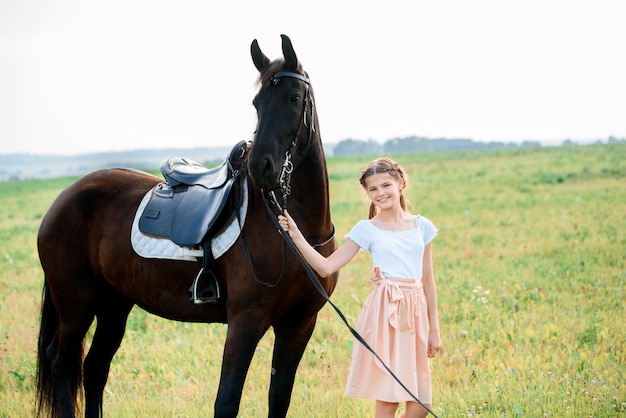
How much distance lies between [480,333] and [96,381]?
3964mm

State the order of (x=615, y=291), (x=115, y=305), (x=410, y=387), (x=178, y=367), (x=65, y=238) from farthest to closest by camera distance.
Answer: (x=615, y=291), (x=178, y=367), (x=115, y=305), (x=65, y=238), (x=410, y=387)

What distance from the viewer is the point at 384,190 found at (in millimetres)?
3535

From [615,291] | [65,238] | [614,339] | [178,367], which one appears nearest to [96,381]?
[65,238]

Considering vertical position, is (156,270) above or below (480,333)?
above

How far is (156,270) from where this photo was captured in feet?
12.7

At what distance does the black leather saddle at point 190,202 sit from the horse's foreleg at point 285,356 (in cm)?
78

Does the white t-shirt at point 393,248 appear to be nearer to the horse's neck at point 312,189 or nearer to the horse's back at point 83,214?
the horse's neck at point 312,189

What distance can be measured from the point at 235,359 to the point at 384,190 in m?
1.30

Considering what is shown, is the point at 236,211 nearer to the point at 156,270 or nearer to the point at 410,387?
the point at 156,270

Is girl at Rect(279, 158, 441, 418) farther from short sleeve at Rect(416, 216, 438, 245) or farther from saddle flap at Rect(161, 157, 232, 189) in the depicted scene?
saddle flap at Rect(161, 157, 232, 189)

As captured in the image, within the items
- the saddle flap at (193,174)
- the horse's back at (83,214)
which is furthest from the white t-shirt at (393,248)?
the horse's back at (83,214)

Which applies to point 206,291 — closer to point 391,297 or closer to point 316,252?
point 316,252

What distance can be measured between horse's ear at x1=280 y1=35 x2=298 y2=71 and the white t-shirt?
986mm

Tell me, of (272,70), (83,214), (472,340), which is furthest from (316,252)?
(472,340)
